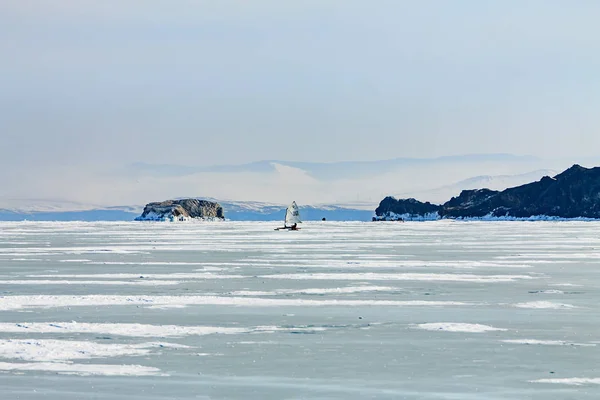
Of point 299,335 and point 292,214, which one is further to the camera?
point 292,214

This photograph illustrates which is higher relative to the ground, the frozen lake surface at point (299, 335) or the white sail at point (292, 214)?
the white sail at point (292, 214)

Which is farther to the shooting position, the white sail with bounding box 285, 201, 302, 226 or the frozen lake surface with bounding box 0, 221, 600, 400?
the white sail with bounding box 285, 201, 302, 226

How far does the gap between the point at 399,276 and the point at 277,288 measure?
21.8 feet

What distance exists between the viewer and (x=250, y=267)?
40.0 meters

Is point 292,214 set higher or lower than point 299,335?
higher

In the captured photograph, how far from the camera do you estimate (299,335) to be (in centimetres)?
1898

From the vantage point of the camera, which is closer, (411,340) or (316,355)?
(316,355)

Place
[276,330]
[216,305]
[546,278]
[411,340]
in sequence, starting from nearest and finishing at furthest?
[411,340]
[276,330]
[216,305]
[546,278]

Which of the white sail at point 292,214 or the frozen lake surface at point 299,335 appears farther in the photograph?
the white sail at point 292,214

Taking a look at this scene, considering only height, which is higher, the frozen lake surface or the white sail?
the white sail

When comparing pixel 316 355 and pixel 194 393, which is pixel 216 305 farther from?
pixel 194 393

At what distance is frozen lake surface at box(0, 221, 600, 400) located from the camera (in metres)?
14.0

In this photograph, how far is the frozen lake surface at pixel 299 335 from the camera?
13992 mm

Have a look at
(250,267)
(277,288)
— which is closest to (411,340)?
(277,288)
